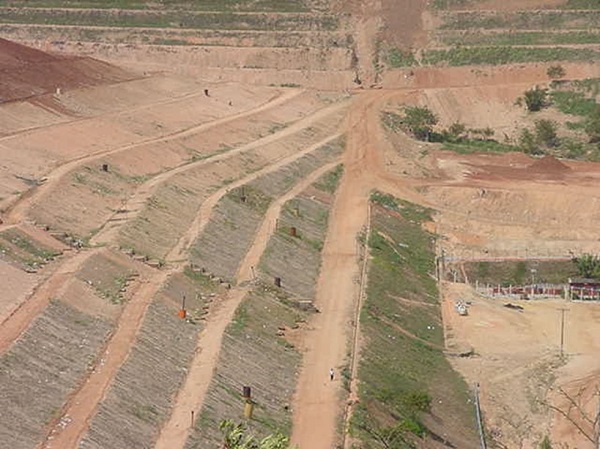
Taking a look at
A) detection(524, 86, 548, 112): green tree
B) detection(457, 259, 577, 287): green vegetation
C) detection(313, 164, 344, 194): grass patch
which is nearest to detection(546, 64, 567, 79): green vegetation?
detection(524, 86, 548, 112): green tree

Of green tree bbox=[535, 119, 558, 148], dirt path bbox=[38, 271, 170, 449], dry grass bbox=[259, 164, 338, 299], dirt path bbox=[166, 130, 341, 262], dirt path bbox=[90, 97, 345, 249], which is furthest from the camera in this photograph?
green tree bbox=[535, 119, 558, 148]

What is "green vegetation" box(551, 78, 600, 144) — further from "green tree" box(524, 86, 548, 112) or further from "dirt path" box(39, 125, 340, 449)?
"dirt path" box(39, 125, 340, 449)

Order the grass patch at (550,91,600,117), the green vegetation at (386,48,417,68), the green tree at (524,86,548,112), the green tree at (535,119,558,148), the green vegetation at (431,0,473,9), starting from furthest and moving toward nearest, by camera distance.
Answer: the green vegetation at (431,0,473,9) → the green vegetation at (386,48,417,68) → the green tree at (524,86,548,112) → the grass patch at (550,91,600,117) → the green tree at (535,119,558,148)

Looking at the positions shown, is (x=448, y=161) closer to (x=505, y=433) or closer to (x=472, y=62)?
(x=472, y=62)

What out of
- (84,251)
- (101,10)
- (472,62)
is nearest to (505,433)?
(84,251)

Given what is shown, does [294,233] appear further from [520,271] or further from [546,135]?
[546,135]

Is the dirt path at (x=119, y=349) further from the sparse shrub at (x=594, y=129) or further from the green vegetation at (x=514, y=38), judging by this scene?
the green vegetation at (x=514, y=38)
